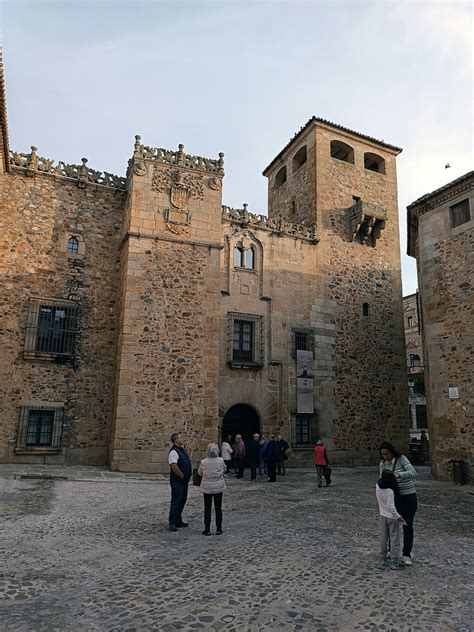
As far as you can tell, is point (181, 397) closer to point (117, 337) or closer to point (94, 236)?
point (117, 337)

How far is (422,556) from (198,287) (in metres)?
11.2

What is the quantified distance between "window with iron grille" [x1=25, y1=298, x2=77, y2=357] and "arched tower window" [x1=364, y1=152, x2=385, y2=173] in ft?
54.3

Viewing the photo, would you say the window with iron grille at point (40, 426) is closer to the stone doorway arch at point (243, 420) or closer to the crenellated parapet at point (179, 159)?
the stone doorway arch at point (243, 420)

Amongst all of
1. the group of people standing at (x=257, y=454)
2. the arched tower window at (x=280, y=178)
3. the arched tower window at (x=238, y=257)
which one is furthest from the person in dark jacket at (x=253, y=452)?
the arched tower window at (x=280, y=178)

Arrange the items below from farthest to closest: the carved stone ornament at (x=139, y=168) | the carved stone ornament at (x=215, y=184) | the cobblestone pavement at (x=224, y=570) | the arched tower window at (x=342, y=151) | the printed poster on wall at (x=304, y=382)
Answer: the arched tower window at (x=342, y=151) < the printed poster on wall at (x=304, y=382) < the carved stone ornament at (x=215, y=184) < the carved stone ornament at (x=139, y=168) < the cobblestone pavement at (x=224, y=570)

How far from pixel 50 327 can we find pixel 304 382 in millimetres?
9614

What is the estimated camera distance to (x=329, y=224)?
68.8ft

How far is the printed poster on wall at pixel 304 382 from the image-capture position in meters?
18.4

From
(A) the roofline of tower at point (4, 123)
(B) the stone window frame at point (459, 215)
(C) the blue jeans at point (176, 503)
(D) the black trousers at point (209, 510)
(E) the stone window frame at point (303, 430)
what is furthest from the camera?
(E) the stone window frame at point (303, 430)

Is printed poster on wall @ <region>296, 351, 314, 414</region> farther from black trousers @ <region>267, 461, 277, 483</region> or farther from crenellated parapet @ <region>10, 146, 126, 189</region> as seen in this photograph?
crenellated parapet @ <region>10, 146, 126, 189</region>

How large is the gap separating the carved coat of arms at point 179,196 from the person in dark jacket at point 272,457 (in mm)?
8447

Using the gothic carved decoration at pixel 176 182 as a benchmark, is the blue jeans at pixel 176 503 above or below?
below

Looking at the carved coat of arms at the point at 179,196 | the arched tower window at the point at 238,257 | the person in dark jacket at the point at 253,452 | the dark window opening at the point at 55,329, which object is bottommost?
the person in dark jacket at the point at 253,452

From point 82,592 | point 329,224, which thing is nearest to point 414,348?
point 329,224
